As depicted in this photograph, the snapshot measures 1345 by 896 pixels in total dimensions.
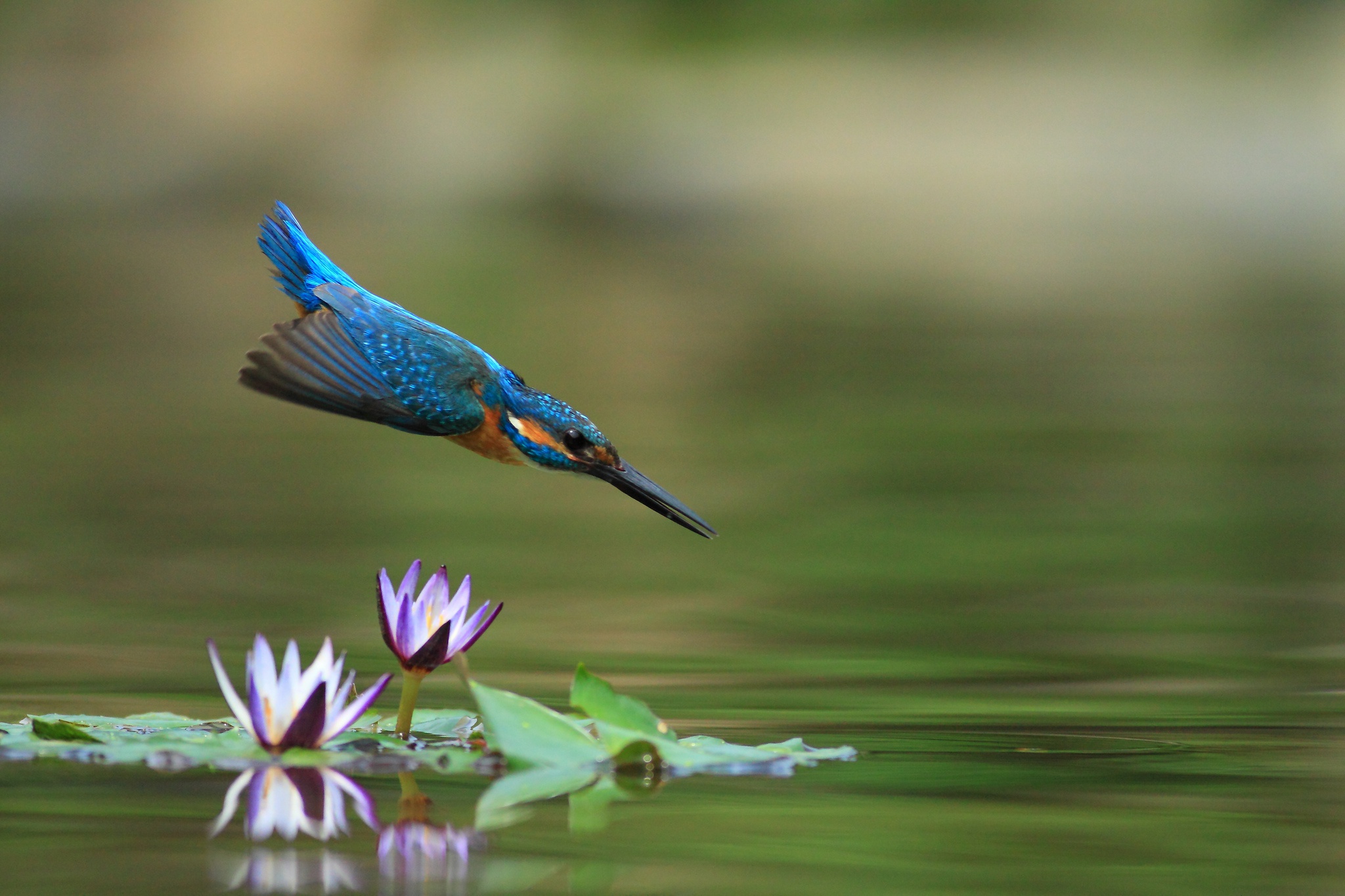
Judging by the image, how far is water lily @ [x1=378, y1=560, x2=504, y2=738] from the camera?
3.16m

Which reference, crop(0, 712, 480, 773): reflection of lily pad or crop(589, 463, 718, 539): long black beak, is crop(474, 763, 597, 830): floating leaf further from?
crop(589, 463, 718, 539): long black beak

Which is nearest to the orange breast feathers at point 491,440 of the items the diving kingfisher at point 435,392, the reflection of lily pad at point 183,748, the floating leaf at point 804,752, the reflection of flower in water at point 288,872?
the diving kingfisher at point 435,392

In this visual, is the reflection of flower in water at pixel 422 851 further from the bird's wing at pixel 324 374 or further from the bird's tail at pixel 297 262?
the bird's tail at pixel 297 262

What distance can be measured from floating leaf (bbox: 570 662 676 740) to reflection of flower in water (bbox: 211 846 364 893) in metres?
0.59

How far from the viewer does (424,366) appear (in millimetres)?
3830

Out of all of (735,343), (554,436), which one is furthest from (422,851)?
(735,343)

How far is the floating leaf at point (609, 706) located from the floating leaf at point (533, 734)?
0.07 meters

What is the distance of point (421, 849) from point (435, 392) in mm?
1384

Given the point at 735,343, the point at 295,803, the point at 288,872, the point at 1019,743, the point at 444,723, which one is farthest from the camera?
the point at 735,343

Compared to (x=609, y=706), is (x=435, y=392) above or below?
above

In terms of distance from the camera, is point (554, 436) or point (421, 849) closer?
point (421, 849)

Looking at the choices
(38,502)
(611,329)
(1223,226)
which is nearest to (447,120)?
(1223,226)

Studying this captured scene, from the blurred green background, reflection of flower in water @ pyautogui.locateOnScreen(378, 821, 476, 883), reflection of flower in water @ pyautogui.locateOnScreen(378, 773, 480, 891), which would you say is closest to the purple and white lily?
reflection of flower in water @ pyautogui.locateOnScreen(378, 773, 480, 891)

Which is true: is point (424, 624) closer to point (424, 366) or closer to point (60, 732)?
point (60, 732)
